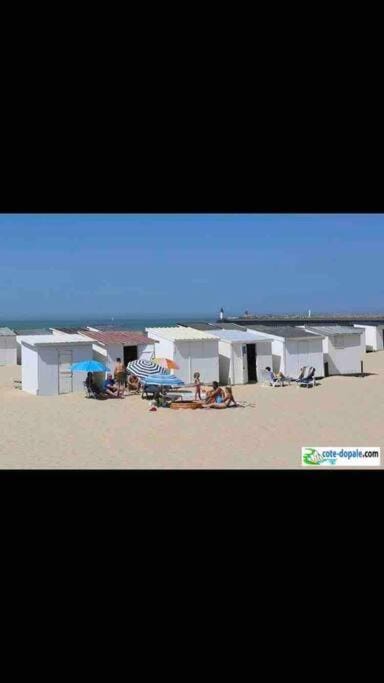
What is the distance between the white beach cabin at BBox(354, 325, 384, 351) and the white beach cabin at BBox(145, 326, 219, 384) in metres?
9.79

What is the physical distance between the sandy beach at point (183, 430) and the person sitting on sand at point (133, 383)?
496 millimetres

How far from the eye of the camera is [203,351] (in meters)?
14.1

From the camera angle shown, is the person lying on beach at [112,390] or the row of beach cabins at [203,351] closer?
the person lying on beach at [112,390]

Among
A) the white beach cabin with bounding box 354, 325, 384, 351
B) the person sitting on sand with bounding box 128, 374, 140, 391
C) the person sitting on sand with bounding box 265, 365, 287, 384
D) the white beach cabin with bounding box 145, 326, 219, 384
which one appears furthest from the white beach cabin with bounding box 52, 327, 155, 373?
the white beach cabin with bounding box 354, 325, 384, 351

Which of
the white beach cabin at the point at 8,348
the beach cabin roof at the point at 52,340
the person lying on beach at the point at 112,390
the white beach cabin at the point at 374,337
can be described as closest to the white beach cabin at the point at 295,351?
the person lying on beach at the point at 112,390

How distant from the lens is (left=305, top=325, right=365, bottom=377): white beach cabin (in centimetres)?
1580

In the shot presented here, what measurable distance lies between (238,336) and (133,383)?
9.25ft

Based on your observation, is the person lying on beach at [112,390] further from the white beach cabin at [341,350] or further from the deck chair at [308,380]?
the white beach cabin at [341,350]

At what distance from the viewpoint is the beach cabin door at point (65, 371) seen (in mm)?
13094
